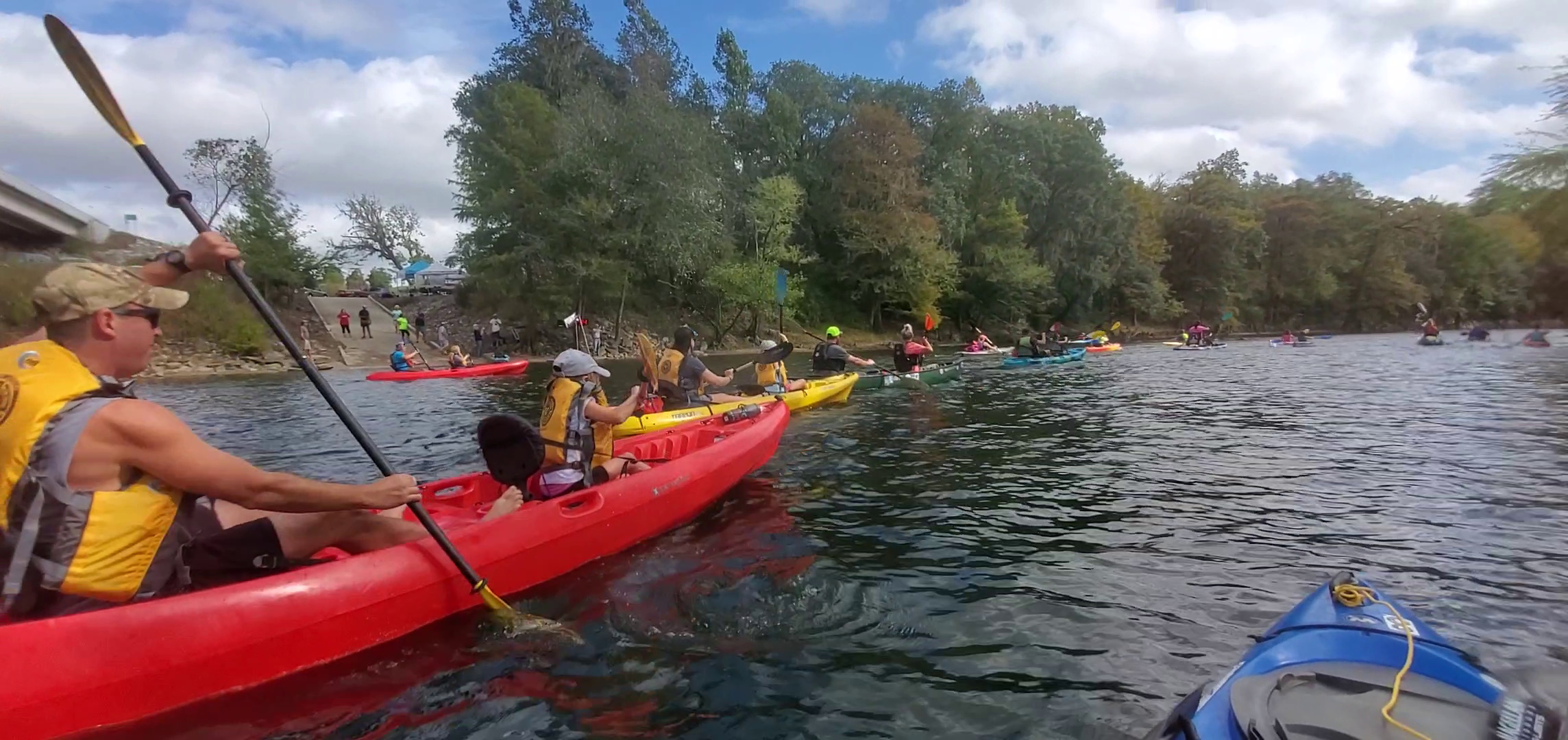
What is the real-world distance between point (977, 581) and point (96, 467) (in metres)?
4.70

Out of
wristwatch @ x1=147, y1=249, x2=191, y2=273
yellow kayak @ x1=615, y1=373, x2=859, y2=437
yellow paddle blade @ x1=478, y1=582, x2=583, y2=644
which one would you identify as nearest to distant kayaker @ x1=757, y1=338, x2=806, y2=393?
yellow kayak @ x1=615, y1=373, x2=859, y2=437

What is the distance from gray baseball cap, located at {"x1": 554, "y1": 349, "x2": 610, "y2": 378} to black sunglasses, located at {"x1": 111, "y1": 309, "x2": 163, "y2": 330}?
2.85 metres

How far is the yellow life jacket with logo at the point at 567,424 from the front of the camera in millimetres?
6004

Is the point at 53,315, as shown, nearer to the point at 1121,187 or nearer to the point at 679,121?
the point at 679,121

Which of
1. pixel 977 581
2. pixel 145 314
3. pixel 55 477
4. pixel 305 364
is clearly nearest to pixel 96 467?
pixel 55 477

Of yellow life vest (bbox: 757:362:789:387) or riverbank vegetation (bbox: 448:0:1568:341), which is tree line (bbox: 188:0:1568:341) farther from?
yellow life vest (bbox: 757:362:789:387)

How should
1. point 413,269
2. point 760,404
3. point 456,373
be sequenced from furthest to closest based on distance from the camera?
point 413,269, point 456,373, point 760,404

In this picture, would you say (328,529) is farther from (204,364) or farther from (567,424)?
(204,364)

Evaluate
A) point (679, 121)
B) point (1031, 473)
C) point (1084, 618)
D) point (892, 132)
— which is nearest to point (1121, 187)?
point (892, 132)

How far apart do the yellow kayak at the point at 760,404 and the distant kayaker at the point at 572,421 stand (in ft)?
2.15

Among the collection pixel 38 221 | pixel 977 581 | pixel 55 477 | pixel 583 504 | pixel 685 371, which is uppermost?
pixel 38 221

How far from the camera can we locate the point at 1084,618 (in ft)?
15.1

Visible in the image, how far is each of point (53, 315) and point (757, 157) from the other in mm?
42422

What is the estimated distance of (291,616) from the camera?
377 cm
